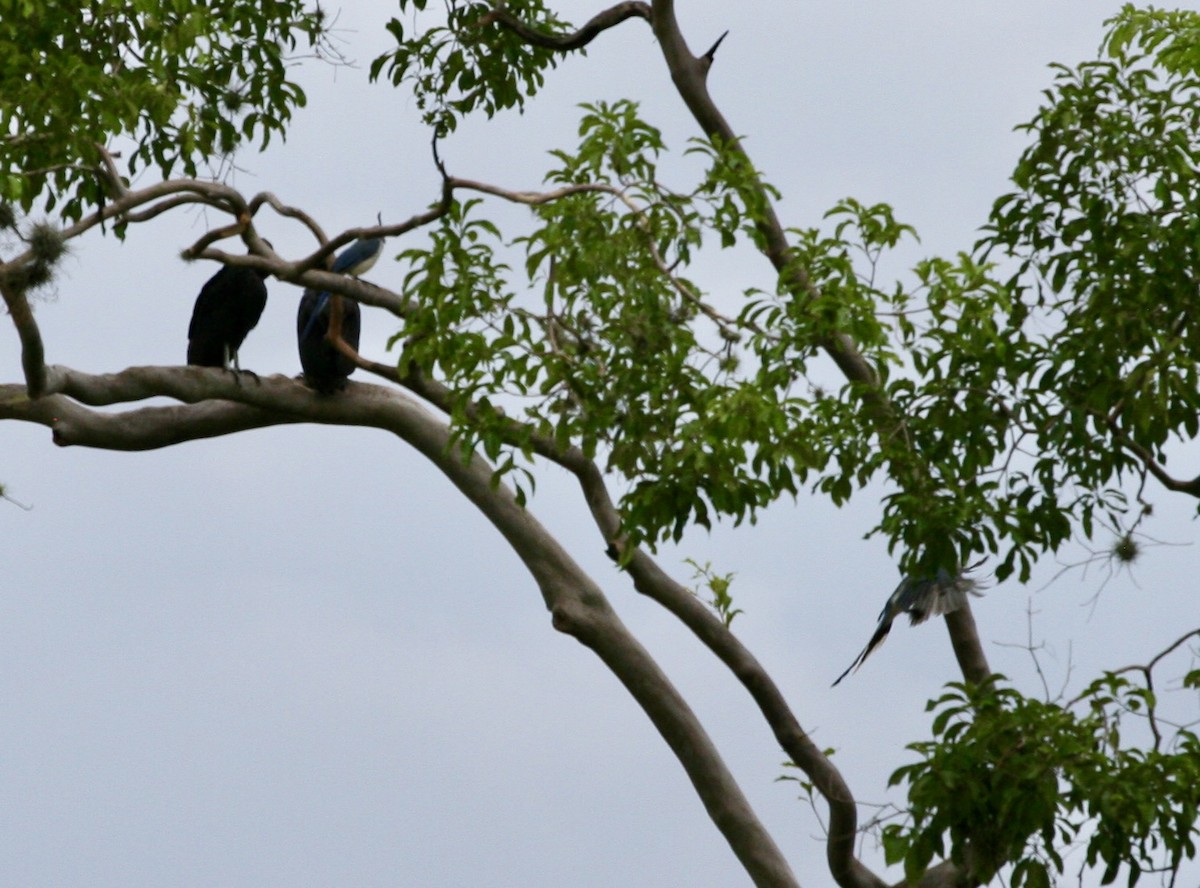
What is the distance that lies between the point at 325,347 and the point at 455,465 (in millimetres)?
815

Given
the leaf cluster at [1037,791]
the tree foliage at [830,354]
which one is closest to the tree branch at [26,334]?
the tree foliage at [830,354]

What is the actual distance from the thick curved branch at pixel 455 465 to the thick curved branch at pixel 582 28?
6.38 feet

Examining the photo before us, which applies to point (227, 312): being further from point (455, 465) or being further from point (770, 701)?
point (770, 701)

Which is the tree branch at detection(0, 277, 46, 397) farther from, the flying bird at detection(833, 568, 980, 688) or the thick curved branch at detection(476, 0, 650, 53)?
the flying bird at detection(833, 568, 980, 688)

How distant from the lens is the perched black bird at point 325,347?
7.60m

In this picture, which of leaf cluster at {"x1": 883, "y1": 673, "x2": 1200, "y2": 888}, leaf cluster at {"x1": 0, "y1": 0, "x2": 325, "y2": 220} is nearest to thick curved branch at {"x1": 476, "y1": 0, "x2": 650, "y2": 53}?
leaf cluster at {"x1": 0, "y1": 0, "x2": 325, "y2": 220}

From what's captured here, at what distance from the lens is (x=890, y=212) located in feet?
19.3

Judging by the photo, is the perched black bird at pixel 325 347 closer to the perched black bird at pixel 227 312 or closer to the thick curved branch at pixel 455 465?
the thick curved branch at pixel 455 465

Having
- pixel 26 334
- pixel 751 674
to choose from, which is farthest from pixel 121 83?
pixel 751 674

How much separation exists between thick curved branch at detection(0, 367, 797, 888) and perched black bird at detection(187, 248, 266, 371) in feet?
1.77

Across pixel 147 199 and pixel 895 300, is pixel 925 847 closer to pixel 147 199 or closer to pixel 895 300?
pixel 895 300

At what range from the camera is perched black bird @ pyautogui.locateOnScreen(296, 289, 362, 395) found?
7.60 meters

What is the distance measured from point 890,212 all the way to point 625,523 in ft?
4.84

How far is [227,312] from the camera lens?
8102mm
